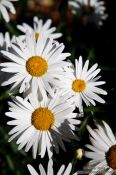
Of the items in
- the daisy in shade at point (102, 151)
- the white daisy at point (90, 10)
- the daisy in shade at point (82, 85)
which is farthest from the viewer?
the white daisy at point (90, 10)

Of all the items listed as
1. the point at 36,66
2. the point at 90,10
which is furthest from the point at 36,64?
the point at 90,10

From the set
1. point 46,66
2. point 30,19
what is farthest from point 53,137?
point 30,19

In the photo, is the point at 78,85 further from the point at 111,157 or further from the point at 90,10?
the point at 90,10

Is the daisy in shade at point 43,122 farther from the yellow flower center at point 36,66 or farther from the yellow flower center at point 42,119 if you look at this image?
the yellow flower center at point 36,66

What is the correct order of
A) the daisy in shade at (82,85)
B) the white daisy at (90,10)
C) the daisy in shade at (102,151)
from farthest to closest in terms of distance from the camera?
the white daisy at (90,10) < the daisy in shade at (82,85) < the daisy in shade at (102,151)

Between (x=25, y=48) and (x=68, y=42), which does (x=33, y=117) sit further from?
(x=68, y=42)

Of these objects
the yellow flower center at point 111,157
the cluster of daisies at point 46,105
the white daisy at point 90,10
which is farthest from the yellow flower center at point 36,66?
the white daisy at point 90,10

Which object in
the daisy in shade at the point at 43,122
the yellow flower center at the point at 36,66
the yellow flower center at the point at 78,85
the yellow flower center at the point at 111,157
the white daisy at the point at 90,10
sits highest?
the white daisy at the point at 90,10

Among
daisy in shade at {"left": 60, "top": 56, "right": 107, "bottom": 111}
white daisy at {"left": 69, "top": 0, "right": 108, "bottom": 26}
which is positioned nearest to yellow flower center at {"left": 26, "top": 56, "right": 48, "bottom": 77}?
daisy in shade at {"left": 60, "top": 56, "right": 107, "bottom": 111}
